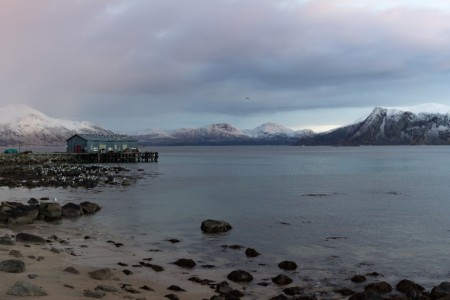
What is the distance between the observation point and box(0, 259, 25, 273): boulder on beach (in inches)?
520

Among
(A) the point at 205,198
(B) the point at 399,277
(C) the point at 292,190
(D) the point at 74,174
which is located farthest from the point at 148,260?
(D) the point at 74,174

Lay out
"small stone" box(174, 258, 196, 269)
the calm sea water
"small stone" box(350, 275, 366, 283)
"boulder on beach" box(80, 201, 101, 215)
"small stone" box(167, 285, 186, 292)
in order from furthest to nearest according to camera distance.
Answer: "boulder on beach" box(80, 201, 101, 215), the calm sea water, "small stone" box(174, 258, 196, 269), "small stone" box(350, 275, 366, 283), "small stone" box(167, 285, 186, 292)

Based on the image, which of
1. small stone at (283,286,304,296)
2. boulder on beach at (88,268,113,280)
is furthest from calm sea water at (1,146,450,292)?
boulder on beach at (88,268,113,280)

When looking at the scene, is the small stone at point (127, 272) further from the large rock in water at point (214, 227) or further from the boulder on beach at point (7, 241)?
the large rock in water at point (214, 227)

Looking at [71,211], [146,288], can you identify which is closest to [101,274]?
[146,288]

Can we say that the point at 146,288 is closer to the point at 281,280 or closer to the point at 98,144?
the point at 281,280

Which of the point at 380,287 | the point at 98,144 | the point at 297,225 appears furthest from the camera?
the point at 98,144

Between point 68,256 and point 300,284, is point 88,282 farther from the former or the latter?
point 300,284

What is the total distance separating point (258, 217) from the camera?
2970cm

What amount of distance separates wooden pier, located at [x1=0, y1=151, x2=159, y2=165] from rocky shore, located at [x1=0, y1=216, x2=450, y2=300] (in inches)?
2739

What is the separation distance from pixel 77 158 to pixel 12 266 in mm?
83477

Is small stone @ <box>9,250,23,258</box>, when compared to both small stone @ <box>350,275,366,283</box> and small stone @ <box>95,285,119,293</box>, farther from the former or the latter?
small stone @ <box>350,275,366,283</box>

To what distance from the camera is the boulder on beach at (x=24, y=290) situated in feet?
35.4

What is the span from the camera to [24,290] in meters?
10.9
